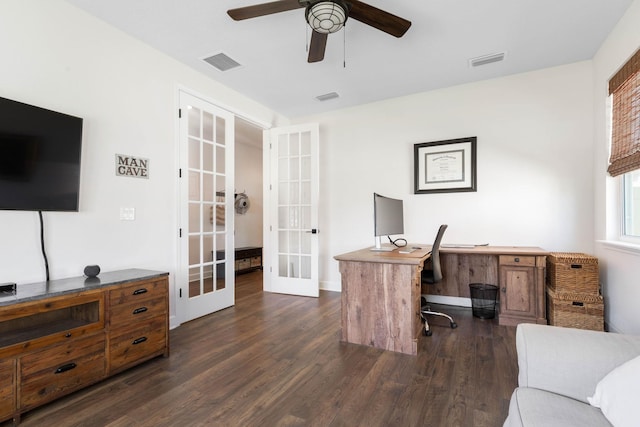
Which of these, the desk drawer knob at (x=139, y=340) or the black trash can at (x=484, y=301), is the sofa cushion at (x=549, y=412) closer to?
the desk drawer knob at (x=139, y=340)

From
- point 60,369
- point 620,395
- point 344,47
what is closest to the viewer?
point 620,395

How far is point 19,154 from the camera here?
194cm

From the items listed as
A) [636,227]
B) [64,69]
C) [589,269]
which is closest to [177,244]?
[64,69]

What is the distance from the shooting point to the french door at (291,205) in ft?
14.5

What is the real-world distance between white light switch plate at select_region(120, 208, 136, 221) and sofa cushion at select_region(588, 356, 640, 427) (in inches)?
126

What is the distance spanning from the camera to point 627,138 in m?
2.44

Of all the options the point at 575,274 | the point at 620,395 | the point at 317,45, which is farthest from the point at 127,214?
the point at 575,274

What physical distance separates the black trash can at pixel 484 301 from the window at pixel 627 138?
124cm

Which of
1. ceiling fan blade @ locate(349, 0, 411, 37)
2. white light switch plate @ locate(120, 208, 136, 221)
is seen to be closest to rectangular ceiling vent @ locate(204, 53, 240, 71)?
ceiling fan blade @ locate(349, 0, 411, 37)

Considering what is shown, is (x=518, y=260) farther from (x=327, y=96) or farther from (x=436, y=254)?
(x=327, y=96)

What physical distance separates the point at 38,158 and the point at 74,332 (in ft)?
3.83

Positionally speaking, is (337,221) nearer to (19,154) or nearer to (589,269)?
(589,269)

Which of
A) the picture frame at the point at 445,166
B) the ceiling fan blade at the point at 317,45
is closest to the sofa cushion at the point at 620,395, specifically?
the ceiling fan blade at the point at 317,45

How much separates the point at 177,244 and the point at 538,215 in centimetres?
397
